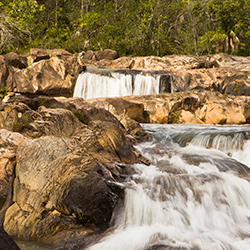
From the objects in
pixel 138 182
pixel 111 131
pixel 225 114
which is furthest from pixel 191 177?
pixel 225 114

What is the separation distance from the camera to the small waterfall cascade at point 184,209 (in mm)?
4426

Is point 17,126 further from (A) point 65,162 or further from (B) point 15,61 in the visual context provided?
(B) point 15,61

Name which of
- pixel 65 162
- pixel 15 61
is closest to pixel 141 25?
pixel 15 61

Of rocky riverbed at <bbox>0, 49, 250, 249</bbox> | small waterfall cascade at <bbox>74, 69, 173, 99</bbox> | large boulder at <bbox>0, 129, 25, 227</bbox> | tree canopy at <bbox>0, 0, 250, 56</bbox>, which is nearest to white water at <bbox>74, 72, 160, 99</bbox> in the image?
small waterfall cascade at <bbox>74, 69, 173, 99</bbox>

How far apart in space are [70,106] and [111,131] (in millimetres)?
1842

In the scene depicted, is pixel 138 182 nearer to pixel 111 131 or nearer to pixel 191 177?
pixel 191 177

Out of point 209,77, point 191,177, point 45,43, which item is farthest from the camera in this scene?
point 45,43

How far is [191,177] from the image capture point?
5.95 metres

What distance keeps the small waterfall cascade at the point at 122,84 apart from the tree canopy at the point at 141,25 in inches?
470

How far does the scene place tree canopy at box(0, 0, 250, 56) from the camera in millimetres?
28203

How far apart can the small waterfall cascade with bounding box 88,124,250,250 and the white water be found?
31.3 ft

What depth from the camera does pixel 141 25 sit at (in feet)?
94.7

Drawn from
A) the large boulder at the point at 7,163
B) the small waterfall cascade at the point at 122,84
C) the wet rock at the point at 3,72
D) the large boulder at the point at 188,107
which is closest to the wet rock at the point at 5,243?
the large boulder at the point at 7,163

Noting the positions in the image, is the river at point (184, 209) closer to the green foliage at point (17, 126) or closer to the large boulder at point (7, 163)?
the large boulder at point (7, 163)
